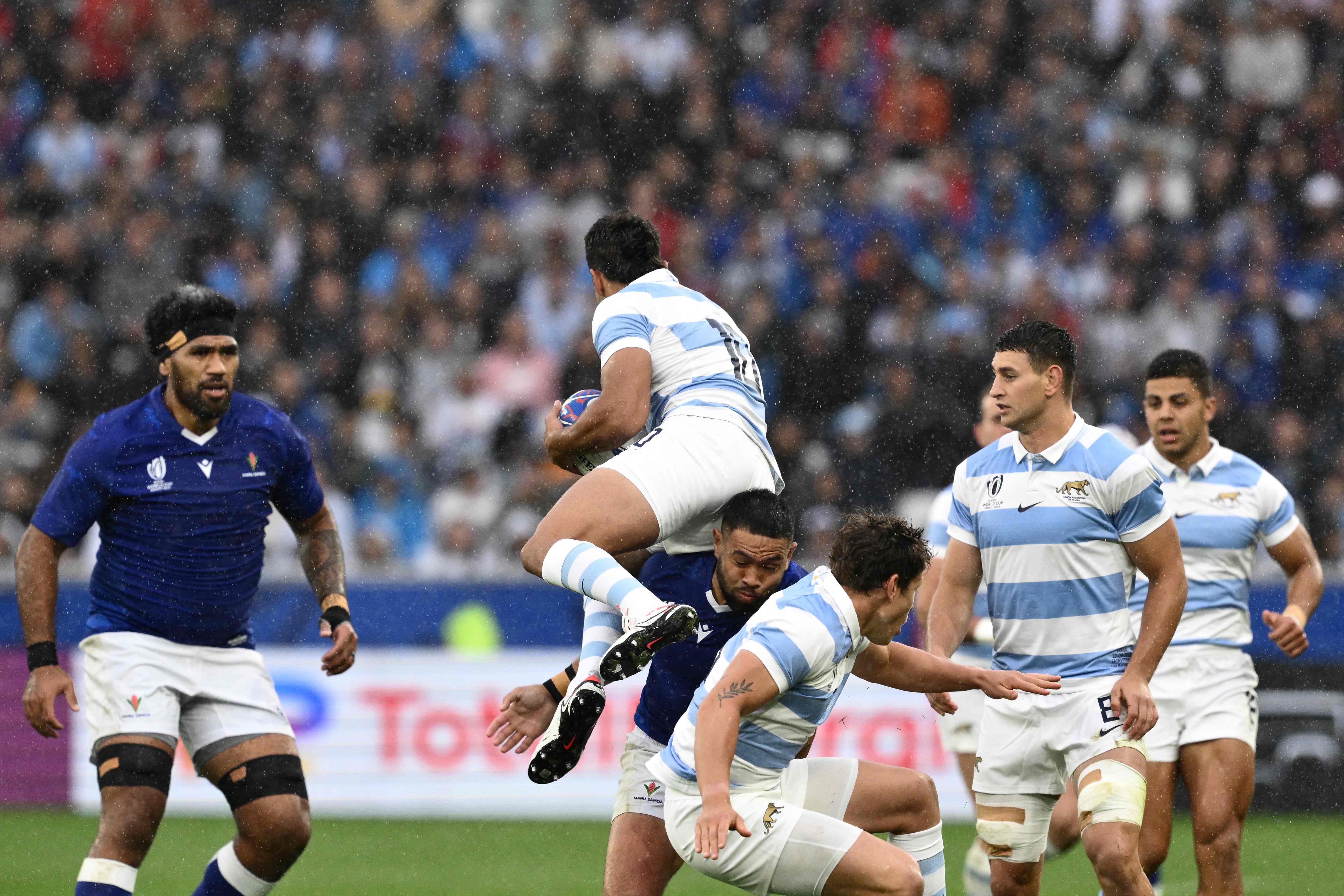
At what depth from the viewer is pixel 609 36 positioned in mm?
15758

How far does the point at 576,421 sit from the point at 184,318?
1671 mm

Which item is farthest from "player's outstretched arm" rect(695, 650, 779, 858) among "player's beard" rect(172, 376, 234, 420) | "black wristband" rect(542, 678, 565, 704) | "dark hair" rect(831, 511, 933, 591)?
"player's beard" rect(172, 376, 234, 420)

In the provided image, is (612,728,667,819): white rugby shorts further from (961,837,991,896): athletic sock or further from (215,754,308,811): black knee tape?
(961,837,991,896): athletic sock

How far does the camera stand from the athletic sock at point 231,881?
6.05 m

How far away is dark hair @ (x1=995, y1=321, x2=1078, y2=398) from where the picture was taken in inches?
231

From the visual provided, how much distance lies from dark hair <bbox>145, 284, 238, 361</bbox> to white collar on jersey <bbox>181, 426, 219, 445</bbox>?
0.98 feet

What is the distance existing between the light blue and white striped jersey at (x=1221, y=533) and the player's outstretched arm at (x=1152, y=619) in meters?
1.34

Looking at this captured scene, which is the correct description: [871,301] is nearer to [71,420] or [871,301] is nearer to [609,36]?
[609,36]

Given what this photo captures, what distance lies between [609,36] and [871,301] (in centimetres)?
425

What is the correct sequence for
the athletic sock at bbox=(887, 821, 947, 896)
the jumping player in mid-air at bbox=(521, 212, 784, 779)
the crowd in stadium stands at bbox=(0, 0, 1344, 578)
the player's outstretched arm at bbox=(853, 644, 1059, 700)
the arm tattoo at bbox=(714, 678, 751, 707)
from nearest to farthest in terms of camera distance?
the arm tattoo at bbox=(714, 678, 751, 707) < the jumping player in mid-air at bbox=(521, 212, 784, 779) < the player's outstretched arm at bbox=(853, 644, 1059, 700) < the athletic sock at bbox=(887, 821, 947, 896) < the crowd in stadium stands at bbox=(0, 0, 1344, 578)

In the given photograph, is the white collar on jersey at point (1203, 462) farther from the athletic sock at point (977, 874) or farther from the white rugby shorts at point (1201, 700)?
the athletic sock at point (977, 874)

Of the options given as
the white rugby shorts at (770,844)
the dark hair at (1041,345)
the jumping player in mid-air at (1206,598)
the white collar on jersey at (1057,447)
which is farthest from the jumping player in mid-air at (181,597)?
the jumping player in mid-air at (1206,598)

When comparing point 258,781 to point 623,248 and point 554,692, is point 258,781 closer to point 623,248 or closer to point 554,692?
point 554,692

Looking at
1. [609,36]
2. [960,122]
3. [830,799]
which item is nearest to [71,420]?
[609,36]
